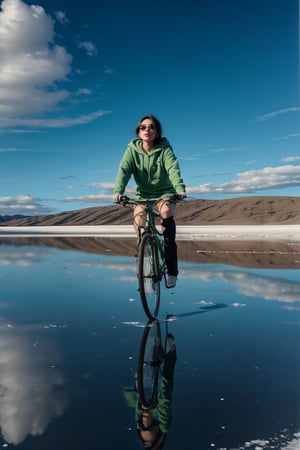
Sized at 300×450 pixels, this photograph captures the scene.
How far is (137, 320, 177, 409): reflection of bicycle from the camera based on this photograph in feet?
9.14

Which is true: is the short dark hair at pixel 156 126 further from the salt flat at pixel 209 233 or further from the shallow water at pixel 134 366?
the salt flat at pixel 209 233

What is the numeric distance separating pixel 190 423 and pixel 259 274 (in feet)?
21.2

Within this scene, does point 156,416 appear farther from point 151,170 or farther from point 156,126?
point 156,126

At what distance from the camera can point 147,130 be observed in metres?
5.42

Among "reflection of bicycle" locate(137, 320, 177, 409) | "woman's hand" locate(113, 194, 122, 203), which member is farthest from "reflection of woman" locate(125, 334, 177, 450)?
"woman's hand" locate(113, 194, 122, 203)

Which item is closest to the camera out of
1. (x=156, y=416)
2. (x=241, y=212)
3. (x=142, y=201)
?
(x=156, y=416)

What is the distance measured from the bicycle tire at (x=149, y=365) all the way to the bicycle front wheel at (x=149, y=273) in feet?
1.38

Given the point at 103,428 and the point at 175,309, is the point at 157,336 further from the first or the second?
the point at 103,428

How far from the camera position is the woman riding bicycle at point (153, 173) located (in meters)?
5.33

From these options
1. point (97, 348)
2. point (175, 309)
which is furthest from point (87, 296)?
point (97, 348)

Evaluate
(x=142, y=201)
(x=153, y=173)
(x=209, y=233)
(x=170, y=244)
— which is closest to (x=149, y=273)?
(x=170, y=244)

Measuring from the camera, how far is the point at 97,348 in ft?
12.4

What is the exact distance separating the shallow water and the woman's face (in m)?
2.35

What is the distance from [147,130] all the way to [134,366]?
10.5 ft
